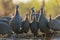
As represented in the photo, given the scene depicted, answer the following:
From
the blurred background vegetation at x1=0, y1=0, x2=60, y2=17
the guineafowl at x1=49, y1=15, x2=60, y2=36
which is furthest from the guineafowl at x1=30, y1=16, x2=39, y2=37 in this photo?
the blurred background vegetation at x1=0, y1=0, x2=60, y2=17

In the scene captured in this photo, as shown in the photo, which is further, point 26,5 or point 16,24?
point 26,5

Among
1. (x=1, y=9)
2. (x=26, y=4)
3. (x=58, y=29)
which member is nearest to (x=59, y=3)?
(x=26, y=4)

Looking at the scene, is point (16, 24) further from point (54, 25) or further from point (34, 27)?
point (54, 25)

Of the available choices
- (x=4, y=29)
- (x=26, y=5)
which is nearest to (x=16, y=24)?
(x=4, y=29)

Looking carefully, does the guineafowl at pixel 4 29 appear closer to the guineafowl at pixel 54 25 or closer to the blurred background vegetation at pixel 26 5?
the guineafowl at pixel 54 25

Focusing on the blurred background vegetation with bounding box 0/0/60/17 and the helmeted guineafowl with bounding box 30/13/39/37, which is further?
the blurred background vegetation with bounding box 0/0/60/17

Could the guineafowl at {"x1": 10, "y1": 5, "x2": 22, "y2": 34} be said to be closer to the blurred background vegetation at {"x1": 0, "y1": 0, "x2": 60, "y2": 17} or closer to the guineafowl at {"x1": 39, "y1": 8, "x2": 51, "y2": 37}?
the guineafowl at {"x1": 39, "y1": 8, "x2": 51, "y2": 37}

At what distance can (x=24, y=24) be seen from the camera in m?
1.51

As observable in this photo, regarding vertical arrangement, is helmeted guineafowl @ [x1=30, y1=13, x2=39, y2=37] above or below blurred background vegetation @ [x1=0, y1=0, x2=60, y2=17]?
below

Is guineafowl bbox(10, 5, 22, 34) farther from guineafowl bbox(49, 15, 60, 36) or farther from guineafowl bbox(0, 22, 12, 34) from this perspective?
guineafowl bbox(49, 15, 60, 36)

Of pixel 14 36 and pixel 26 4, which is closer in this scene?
pixel 14 36

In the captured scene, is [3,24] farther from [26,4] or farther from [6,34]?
[26,4]

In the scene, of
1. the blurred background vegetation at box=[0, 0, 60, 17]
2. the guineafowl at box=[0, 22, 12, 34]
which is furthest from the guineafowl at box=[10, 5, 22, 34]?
the blurred background vegetation at box=[0, 0, 60, 17]

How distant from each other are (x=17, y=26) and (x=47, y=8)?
1830 mm
